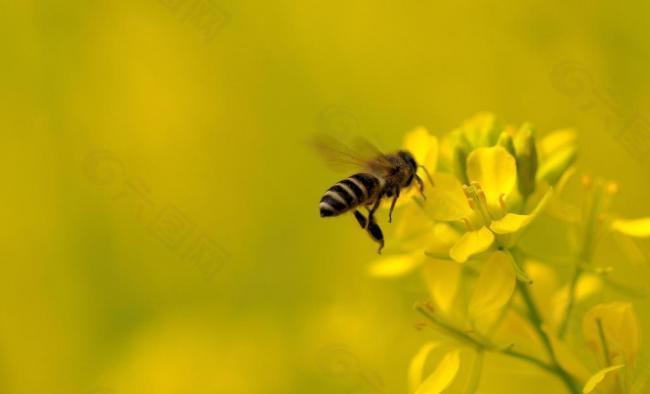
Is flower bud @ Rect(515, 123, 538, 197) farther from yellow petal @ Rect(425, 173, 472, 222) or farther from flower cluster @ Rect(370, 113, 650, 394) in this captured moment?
yellow petal @ Rect(425, 173, 472, 222)

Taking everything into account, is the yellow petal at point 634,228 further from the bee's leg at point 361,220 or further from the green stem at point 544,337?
the bee's leg at point 361,220

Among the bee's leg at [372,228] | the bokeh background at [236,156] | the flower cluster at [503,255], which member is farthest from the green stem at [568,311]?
the bokeh background at [236,156]

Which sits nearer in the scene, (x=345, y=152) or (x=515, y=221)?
(x=515, y=221)

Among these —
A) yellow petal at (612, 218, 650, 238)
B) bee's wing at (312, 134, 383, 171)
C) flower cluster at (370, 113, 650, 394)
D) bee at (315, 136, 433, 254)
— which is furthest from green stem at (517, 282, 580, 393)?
bee's wing at (312, 134, 383, 171)

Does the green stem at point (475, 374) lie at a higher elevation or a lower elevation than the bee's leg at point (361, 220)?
lower

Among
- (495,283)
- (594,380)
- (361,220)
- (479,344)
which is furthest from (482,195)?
(361,220)

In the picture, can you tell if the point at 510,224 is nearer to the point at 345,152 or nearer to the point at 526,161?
the point at 526,161
